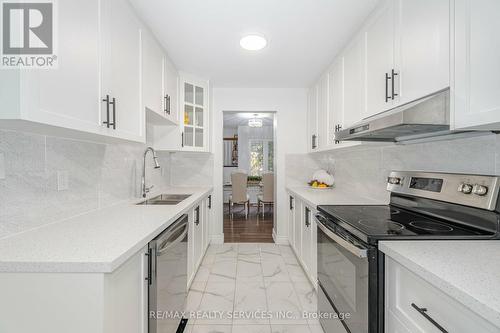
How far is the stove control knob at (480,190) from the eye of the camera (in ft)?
3.65

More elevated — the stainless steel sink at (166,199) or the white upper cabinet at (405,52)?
the white upper cabinet at (405,52)

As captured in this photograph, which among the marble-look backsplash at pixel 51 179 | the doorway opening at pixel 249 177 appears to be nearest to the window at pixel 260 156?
the doorway opening at pixel 249 177

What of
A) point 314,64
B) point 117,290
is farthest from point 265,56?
point 117,290

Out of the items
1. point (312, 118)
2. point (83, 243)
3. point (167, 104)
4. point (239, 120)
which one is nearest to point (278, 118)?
point (312, 118)

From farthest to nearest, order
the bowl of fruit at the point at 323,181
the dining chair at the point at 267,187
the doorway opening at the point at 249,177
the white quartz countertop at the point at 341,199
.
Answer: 1. the dining chair at the point at 267,187
2. the doorway opening at the point at 249,177
3. the bowl of fruit at the point at 323,181
4. the white quartz countertop at the point at 341,199

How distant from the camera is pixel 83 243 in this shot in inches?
39.9

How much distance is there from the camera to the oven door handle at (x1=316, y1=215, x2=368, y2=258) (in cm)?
111

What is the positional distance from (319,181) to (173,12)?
240cm

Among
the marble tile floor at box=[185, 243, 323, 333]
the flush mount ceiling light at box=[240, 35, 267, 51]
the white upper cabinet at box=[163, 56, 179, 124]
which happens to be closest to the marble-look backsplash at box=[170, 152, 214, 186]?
the white upper cabinet at box=[163, 56, 179, 124]

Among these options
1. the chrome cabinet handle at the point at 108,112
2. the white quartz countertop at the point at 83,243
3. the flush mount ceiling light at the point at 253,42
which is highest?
the flush mount ceiling light at the point at 253,42

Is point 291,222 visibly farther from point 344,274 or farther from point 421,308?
point 421,308

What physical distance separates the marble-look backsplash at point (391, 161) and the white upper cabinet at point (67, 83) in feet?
6.21

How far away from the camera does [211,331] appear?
1.78 m

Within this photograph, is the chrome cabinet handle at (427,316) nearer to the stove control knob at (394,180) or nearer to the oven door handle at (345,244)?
the oven door handle at (345,244)
